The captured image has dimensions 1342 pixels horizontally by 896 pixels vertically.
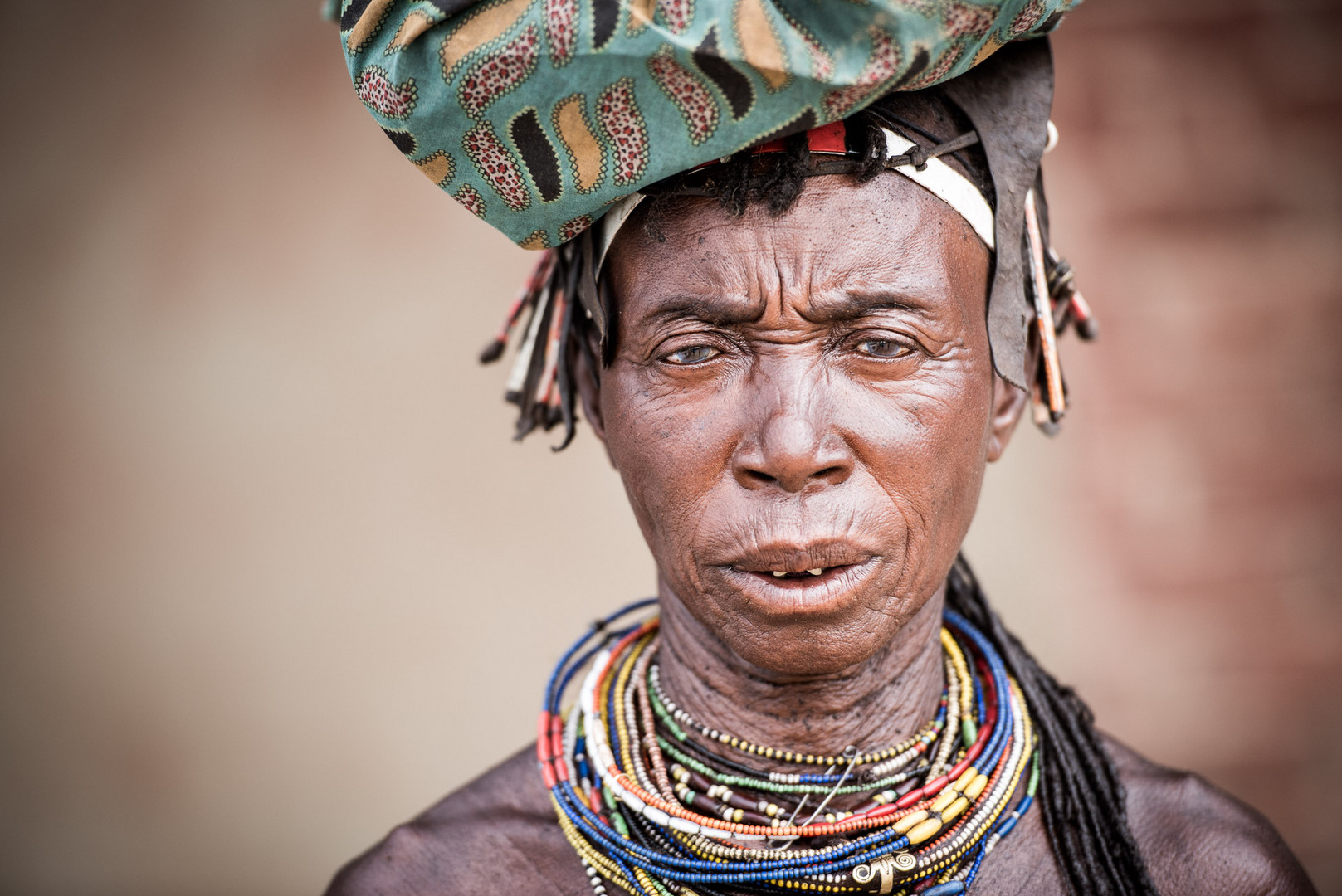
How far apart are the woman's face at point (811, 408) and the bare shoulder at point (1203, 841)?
73 centimetres

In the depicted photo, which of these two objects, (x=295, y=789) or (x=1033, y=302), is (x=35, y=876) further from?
(x=1033, y=302)

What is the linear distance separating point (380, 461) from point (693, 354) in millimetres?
2777

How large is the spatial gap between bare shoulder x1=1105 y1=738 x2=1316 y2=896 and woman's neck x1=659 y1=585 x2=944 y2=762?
0.50 metres

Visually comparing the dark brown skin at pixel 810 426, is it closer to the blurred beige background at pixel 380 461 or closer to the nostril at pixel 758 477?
the nostril at pixel 758 477

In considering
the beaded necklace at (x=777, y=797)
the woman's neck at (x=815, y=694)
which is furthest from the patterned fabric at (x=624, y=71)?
the beaded necklace at (x=777, y=797)

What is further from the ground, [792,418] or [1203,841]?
[792,418]

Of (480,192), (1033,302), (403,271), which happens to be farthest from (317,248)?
(1033,302)

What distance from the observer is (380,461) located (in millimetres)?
4500

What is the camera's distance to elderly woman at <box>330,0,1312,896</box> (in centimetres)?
175

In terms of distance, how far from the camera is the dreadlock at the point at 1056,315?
1.91m

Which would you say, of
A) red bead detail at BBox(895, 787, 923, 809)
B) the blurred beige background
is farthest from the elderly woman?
the blurred beige background

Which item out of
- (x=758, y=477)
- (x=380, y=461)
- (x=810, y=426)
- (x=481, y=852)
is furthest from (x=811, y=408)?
(x=380, y=461)

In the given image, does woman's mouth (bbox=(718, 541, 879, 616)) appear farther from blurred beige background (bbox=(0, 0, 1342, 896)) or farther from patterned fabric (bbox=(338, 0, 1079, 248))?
blurred beige background (bbox=(0, 0, 1342, 896))

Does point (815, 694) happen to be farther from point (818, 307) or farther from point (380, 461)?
point (380, 461)
